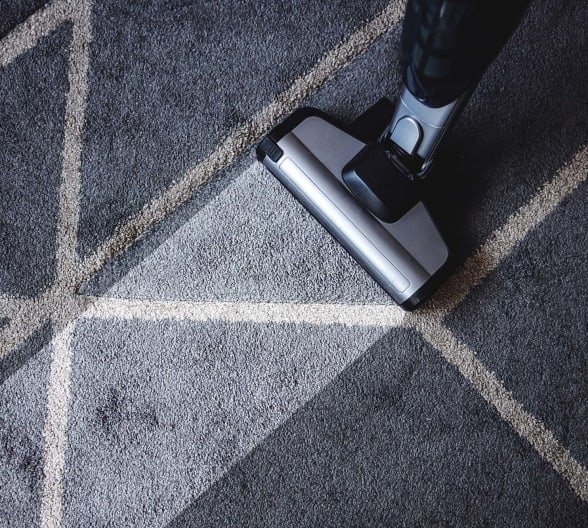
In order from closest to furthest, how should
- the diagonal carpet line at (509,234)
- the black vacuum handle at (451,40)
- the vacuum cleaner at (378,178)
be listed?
the black vacuum handle at (451,40), the vacuum cleaner at (378,178), the diagonal carpet line at (509,234)

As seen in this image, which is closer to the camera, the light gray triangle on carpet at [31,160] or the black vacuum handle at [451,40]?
the black vacuum handle at [451,40]

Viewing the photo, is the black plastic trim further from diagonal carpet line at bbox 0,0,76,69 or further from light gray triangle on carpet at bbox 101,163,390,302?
diagonal carpet line at bbox 0,0,76,69

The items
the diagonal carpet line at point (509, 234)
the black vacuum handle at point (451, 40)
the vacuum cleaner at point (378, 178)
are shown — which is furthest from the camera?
the diagonal carpet line at point (509, 234)

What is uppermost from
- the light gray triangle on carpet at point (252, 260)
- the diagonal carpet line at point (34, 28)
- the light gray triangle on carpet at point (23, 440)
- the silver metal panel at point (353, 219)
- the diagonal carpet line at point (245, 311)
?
the diagonal carpet line at point (34, 28)

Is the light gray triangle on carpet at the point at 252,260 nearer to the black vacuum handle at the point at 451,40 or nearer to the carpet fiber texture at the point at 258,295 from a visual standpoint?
the carpet fiber texture at the point at 258,295

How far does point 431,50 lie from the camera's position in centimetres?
55

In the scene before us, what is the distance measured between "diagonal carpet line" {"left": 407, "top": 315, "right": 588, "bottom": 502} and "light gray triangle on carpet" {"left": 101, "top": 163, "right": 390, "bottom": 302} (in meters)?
0.09

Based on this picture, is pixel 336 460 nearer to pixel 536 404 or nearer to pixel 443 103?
pixel 536 404

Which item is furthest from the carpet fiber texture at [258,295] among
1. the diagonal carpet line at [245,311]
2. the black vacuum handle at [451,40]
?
the black vacuum handle at [451,40]

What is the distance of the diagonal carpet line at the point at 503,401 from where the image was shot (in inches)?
34.5

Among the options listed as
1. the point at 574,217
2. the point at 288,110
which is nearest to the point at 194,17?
the point at 288,110

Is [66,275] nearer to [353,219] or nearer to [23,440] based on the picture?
[23,440]

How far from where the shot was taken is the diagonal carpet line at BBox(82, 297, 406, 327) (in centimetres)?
90

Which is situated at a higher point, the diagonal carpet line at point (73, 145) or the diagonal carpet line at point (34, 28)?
the diagonal carpet line at point (34, 28)
